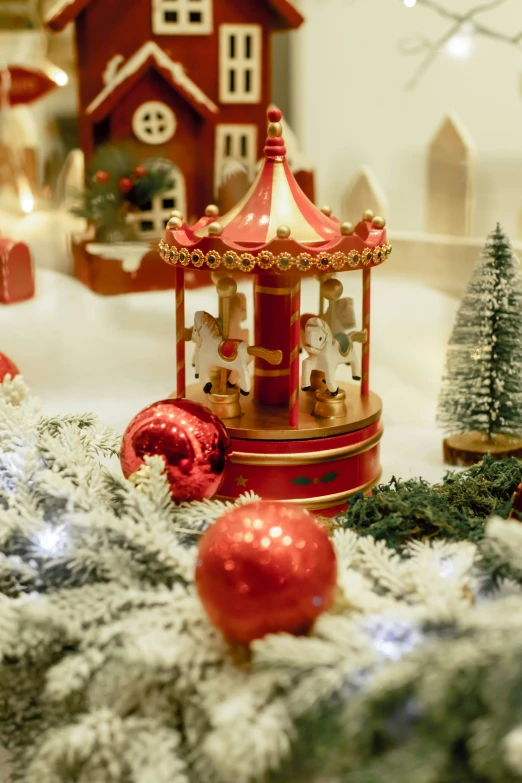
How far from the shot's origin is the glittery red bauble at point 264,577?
0.76 meters

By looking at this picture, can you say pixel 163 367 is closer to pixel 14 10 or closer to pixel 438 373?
pixel 438 373

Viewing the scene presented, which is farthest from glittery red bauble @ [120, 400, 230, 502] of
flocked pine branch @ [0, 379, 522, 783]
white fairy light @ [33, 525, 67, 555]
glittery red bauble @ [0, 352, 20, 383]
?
glittery red bauble @ [0, 352, 20, 383]

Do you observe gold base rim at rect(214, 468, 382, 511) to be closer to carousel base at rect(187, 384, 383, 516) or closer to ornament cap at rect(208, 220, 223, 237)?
carousel base at rect(187, 384, 383, 516)

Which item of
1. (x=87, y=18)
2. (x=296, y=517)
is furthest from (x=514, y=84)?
(x=296, y=517)

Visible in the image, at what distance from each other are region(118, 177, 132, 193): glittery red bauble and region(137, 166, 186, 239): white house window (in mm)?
57

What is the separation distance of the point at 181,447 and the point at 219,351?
35 centimetres

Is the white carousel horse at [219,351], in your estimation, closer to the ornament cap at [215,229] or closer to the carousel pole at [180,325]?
the carousel pole at [180,325]

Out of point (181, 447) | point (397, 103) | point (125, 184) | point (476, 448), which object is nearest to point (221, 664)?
point (181, 447)

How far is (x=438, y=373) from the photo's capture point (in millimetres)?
2027

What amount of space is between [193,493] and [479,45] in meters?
1.23

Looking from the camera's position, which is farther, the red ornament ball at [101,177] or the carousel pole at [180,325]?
the red ornament ball at [101,177]

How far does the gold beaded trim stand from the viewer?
1.32 meters

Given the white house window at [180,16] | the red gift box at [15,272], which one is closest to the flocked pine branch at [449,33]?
the white house window at [180,16]

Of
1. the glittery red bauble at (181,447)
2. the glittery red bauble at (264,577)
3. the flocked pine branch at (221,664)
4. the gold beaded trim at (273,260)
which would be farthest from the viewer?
the gold beaded trim at (273,260)
